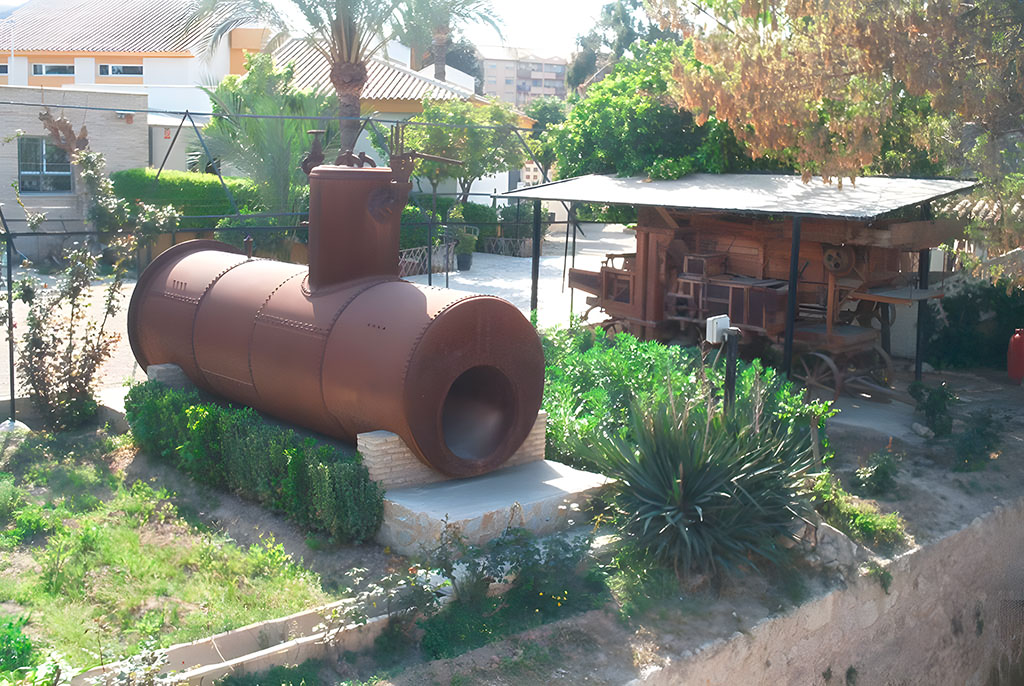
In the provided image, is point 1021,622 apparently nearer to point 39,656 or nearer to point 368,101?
point 39,656

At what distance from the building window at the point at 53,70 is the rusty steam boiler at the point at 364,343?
3745 cm

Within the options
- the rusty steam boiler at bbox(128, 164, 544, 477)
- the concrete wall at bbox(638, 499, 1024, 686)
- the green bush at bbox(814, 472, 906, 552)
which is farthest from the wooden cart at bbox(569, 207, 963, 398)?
the rusty steam boiler at bbox(128, 164, 544, 477)

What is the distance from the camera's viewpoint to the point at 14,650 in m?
6.36

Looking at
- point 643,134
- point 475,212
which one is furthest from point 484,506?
point 475,212

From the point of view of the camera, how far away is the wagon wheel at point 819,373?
13461mm

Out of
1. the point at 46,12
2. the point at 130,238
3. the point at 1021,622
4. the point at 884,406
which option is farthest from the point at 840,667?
the point at 46,12

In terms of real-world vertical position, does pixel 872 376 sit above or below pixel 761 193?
below

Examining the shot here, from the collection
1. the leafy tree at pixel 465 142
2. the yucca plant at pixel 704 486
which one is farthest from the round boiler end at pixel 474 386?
the leafy tree at pixel 465 142

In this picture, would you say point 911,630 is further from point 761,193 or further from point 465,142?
point 465,142

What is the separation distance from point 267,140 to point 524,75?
142 metres

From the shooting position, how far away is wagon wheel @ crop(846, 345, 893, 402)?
1402 centimetres

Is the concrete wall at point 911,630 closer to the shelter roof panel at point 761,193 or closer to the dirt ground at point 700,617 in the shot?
the dirt ground at point 700,617

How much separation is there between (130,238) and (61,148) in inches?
591

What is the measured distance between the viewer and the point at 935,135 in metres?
13.9
